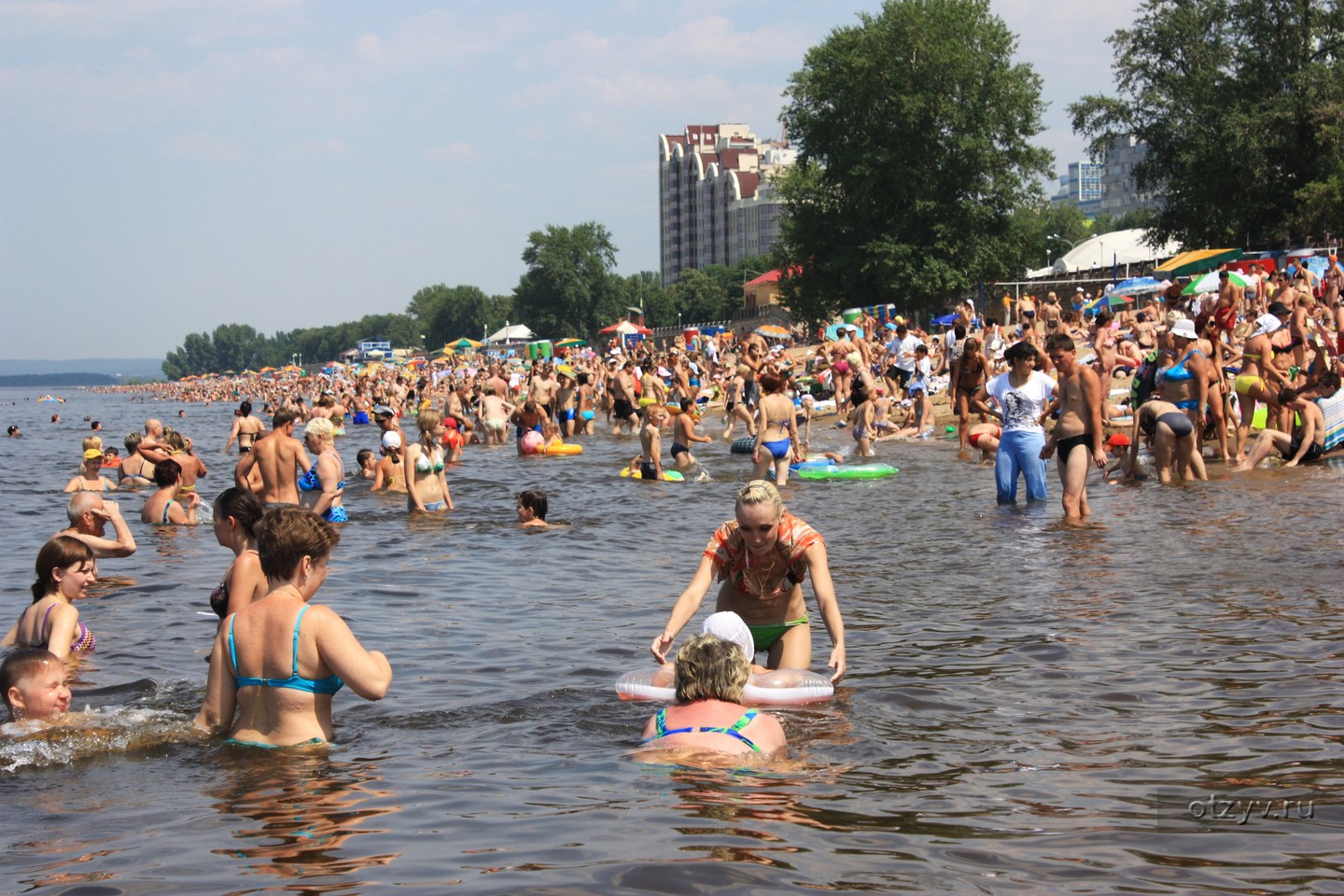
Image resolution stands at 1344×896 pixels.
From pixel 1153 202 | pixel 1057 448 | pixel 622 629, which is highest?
pixel 1153 202

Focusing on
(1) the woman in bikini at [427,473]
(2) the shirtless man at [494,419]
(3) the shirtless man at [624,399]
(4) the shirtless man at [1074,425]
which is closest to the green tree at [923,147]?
(3) the shirtless man at [624,399]

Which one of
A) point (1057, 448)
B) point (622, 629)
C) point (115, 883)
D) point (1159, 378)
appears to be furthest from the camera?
point (1159, 378)

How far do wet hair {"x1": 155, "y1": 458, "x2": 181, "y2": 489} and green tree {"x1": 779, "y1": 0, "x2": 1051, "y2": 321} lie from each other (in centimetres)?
3763

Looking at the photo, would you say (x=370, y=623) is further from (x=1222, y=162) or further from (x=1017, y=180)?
(x=1017, y=180)

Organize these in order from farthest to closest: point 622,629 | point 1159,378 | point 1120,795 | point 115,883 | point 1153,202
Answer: point 1153,202
point 1159,378
point 622,629
point 1120,795
point 115,883

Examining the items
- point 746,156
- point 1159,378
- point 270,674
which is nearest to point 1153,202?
point 1159,378

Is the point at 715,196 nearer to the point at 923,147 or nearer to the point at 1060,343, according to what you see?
the point at 923,147

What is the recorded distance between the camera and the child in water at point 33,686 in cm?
523

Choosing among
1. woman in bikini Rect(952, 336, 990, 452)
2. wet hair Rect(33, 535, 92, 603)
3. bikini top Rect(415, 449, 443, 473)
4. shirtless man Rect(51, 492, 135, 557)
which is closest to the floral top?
wet hair Rect(33, 535, 92, 603)

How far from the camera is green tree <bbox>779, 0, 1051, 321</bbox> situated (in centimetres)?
4762

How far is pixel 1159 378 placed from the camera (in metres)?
13.4

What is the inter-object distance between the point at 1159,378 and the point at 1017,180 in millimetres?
37637

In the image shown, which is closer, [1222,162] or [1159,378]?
[1159,378]

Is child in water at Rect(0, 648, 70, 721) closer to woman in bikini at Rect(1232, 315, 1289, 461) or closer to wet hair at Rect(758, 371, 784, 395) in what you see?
wet hair at Rect(758, 371, 784, 395)
